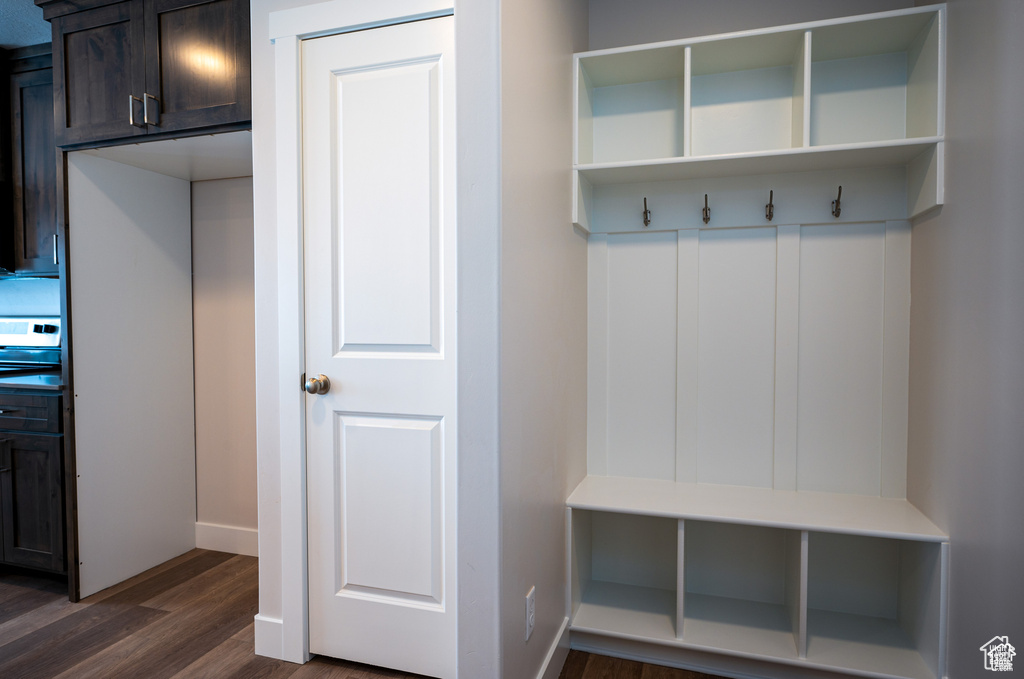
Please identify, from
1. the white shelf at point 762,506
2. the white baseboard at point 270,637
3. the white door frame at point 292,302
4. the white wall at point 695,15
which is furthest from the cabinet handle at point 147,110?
the white shelf at point 762,506

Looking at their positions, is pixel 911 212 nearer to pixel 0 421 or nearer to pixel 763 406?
pixel 763 406

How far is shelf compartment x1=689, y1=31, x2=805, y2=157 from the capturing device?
1.93m

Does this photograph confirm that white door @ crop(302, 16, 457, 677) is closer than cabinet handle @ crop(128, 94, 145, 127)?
Yes

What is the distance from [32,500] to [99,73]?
1.71 m

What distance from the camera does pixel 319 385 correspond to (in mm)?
1827

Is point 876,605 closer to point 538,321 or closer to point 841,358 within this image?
point 841,358

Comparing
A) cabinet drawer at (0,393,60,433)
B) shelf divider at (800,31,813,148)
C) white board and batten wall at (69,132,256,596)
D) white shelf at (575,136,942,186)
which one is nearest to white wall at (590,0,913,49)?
shelf divider at (800,31,813,148)

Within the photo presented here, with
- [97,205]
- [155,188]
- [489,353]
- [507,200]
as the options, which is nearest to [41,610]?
[97,205]

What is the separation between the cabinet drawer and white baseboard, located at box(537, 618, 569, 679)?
80.5 inches

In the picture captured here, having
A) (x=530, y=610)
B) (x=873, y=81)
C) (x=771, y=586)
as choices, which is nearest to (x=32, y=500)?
(x=530, y=610)

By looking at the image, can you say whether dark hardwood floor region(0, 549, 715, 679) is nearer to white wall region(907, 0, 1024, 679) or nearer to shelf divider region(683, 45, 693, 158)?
white wall region(907, 0, 1024, 679)

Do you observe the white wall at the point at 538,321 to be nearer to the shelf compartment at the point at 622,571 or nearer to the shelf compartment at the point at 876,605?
the shelf compartment at the point at 622,571

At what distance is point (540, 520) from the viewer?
1678 millimetres

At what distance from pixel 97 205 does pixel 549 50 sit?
1926 mm
